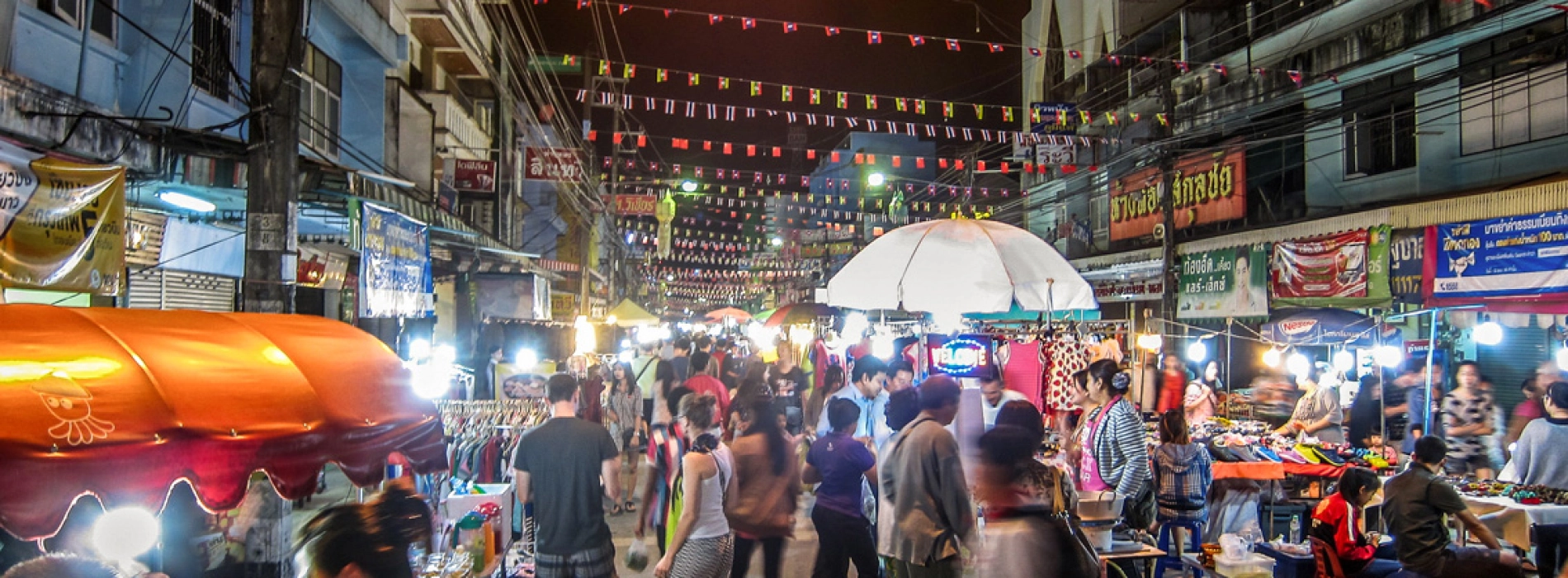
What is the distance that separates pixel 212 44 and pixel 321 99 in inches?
158

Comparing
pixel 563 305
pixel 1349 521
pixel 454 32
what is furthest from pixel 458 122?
pixel 1349 521

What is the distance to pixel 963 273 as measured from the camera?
6.79 metres

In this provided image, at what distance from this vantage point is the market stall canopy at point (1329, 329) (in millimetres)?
12781

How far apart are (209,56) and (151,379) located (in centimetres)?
822

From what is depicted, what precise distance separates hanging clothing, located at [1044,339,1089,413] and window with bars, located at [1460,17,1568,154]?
6849mm

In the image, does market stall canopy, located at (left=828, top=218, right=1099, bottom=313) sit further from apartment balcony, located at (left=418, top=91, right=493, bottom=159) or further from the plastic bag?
apartment balcony, located at (left=418, top=91, right=493, bottom=159)

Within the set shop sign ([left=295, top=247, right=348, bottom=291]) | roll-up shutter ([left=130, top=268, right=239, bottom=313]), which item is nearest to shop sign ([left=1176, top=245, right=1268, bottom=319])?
shop sign ([left=295, top=247, right=348, bottom=291])

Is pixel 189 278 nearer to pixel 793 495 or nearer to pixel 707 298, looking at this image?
pixel 793 495

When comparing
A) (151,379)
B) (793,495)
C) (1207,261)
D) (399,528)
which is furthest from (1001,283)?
(1207,261)

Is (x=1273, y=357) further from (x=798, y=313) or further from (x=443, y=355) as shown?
(x=443, y=355)

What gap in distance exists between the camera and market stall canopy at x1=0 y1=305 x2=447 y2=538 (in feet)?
12.4

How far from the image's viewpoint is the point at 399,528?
3.21 metres

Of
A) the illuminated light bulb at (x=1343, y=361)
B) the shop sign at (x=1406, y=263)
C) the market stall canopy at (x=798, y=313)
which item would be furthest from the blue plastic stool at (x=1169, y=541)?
the illuminated light bulb at (x=1343, y=361)

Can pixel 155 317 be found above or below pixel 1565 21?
below
